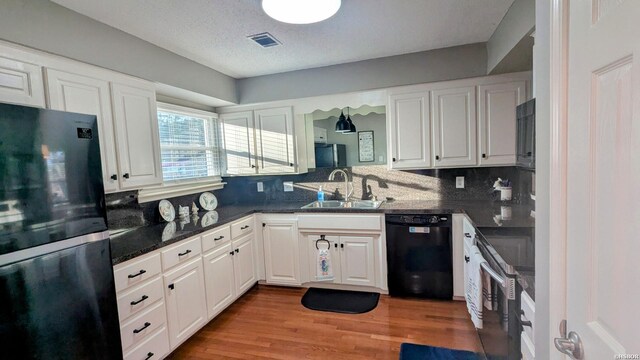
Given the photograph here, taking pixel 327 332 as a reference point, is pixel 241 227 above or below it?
above

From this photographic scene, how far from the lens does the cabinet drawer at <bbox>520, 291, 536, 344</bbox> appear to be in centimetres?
111

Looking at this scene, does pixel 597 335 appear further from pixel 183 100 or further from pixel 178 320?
pixel 183 100

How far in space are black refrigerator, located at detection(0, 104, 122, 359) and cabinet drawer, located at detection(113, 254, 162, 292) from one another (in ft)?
0.59

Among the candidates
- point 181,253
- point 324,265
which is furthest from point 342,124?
point 181,253

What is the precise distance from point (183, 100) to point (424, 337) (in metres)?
3.18

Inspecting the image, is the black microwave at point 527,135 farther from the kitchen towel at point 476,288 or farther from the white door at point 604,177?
the white door at point 604,177

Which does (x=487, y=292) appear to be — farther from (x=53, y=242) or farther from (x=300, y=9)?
(x=53, y=242)

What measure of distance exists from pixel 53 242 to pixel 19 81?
951 millimetres

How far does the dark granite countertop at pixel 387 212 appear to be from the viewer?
1.80 meters

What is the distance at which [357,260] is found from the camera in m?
2.98

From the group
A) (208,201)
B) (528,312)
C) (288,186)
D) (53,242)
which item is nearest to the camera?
(528,312)

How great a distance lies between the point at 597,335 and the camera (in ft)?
2.30

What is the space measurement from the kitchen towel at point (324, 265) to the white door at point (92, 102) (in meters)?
1.87

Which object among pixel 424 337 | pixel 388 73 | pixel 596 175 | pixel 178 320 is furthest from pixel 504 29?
pixel 178 320
